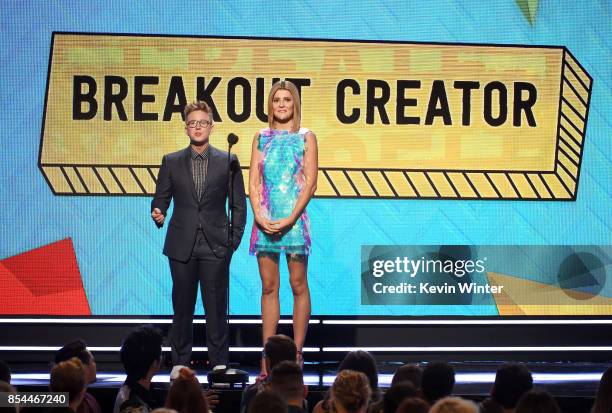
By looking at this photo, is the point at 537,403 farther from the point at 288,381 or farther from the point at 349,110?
the point at 349,110

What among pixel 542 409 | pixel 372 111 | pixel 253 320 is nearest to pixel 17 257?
pixel 253 320

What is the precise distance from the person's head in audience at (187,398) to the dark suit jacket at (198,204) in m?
1.98

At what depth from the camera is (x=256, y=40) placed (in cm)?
687

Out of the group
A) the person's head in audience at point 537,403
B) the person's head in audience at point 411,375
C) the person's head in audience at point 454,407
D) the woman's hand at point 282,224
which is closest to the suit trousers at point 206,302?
the woman's hand at point 282,224

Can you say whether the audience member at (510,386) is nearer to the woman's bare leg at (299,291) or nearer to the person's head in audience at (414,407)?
the person's head in audience at (414,407)

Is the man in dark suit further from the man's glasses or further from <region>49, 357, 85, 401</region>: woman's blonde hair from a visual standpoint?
<region>49, 357, 85, 401</region>: woman's blonde hair

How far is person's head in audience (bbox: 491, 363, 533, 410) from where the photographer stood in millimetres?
3963

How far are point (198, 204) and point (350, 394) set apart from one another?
231 cm

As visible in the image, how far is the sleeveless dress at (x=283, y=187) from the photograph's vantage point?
5.46 meters

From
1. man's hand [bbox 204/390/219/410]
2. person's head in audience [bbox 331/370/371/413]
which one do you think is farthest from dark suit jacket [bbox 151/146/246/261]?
person's head in audience [bbox 331/370/371/413]

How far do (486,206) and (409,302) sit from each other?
0.86 m

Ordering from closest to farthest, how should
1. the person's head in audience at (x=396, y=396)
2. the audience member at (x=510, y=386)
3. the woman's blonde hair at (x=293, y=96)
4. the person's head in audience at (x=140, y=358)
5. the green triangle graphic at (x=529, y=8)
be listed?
the person's head in audience at (x=396, y=396), the audience member at (x=510, y=386), the person's head in audience at (x=140, y=358), the woman's blonde hair at (x=293, y=96), the green triangle graphic at (x=529, y=8)

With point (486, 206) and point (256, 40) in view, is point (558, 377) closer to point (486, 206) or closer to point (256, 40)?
point (486, 206)

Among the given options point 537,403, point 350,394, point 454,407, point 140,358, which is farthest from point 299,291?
point 454,407
